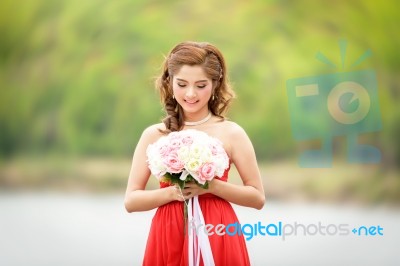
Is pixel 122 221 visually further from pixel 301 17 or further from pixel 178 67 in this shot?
pixel 178 67

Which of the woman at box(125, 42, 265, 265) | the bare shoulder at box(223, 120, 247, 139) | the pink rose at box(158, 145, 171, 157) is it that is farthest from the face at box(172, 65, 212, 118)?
the pink rose at box(158, 145, 171, 157)

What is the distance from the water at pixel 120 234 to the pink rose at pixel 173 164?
270 centimetres

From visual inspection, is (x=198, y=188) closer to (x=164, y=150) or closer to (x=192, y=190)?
(x=192, y=190)

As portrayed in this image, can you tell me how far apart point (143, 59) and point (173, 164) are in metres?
3.22

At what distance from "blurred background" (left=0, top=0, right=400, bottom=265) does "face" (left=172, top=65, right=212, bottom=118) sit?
278cm

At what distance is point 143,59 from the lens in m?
5.80

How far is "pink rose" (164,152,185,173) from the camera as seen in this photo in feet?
8.80

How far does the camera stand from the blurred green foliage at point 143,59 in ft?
18.7

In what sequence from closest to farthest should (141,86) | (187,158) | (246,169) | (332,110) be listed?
(187,158), (246,169), (332,110), (141,86)

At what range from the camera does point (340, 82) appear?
5.59 meters

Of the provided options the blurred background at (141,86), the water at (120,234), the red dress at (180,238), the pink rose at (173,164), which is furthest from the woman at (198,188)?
the blurred background at (141,86)

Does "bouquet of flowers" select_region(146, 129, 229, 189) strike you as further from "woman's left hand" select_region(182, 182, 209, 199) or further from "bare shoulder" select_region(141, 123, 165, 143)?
"bare shoulder" select_region(141, 123, 165, 143)

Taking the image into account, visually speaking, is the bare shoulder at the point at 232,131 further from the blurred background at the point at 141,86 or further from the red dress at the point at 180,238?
the blurred background at the point at 141,86

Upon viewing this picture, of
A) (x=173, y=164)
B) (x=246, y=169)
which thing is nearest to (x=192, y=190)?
(x=173, y=164)
